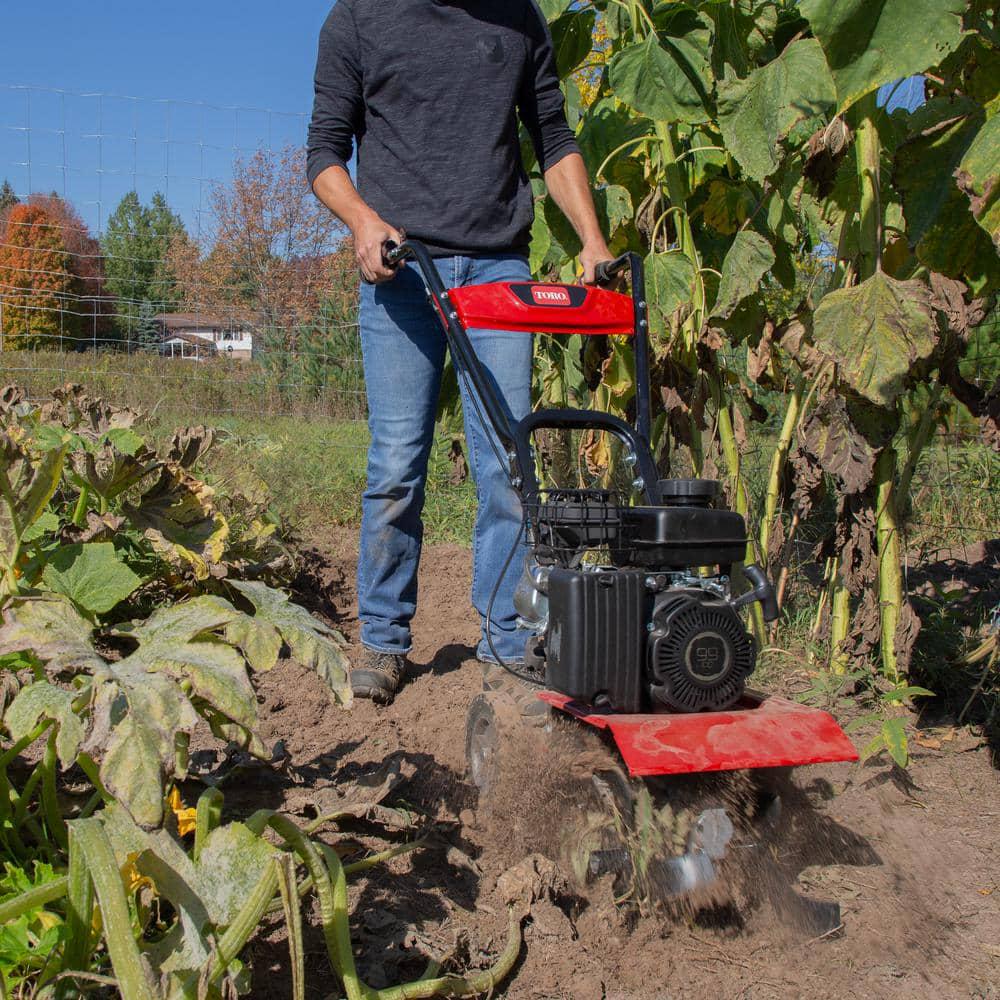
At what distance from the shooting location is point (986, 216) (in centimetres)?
176

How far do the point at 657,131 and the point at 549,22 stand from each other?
1.59 feet

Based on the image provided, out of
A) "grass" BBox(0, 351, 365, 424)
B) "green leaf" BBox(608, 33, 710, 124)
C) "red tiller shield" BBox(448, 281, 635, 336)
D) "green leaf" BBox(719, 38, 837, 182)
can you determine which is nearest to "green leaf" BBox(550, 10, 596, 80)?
"green leaf" BBox(608, 33, 710, 124)

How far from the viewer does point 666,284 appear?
8.63 ft

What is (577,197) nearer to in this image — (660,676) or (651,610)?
(651,610)

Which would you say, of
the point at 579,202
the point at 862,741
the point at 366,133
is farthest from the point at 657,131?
the point at 862,741

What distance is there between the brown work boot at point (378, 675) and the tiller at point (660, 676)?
2.38 feet

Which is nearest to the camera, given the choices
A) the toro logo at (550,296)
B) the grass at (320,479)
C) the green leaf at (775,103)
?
the green leaf at (775,103)

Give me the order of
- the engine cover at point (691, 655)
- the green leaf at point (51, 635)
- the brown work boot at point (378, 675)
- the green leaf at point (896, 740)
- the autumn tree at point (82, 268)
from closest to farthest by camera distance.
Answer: the green leaf at point (51, 635), the engine cover at point (691, 655), the green leaf at point (896, 740), the brown work boot at point (378, 675), the autumn tree at point (82, 268)

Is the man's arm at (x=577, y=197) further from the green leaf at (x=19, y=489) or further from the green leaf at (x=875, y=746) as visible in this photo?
the green leaf at (x=19, y=489)

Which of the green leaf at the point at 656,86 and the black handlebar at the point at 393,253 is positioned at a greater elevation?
the green leaf at the point at 656,86

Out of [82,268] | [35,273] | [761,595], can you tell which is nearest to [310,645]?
[761,595]

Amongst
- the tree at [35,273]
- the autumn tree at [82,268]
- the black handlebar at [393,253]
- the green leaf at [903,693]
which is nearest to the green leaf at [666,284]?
the black handlebar at [393,253]

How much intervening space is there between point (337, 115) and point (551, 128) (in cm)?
54

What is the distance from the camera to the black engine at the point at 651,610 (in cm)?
174
